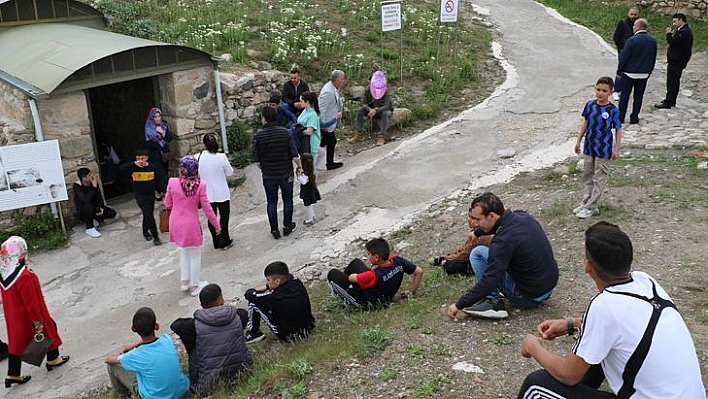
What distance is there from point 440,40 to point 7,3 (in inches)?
348

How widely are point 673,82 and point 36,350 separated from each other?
10339 mm

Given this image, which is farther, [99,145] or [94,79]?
[99,145]

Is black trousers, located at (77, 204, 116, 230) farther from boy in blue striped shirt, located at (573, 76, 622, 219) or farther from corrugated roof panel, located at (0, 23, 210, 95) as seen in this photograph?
boy in blue striped shirt, located at (573, 76, 622, 219)

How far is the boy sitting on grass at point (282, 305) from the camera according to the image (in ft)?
19.6

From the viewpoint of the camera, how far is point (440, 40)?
15.2 meters

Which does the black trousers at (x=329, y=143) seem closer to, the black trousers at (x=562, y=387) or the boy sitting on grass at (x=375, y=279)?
the boy sitting on grass at (x=375, y=279)

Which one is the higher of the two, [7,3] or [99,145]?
[7,3]

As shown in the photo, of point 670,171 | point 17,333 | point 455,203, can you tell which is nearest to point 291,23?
point 455,203

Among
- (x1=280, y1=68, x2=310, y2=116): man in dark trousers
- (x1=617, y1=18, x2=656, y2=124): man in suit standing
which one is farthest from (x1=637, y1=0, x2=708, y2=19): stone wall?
(x1=280, y1=68, x2=310, y2=116): man in dark trousers

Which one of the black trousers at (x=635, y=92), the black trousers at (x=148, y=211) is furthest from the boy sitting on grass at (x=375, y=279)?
the black trousers at (x=635, y=92)

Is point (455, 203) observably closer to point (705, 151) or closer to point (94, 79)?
point (705, 151)

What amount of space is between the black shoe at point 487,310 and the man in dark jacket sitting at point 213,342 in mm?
1942

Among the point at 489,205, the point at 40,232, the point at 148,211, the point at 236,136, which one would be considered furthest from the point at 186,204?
the point at 236,136

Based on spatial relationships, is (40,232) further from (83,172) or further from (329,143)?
(329,143)
